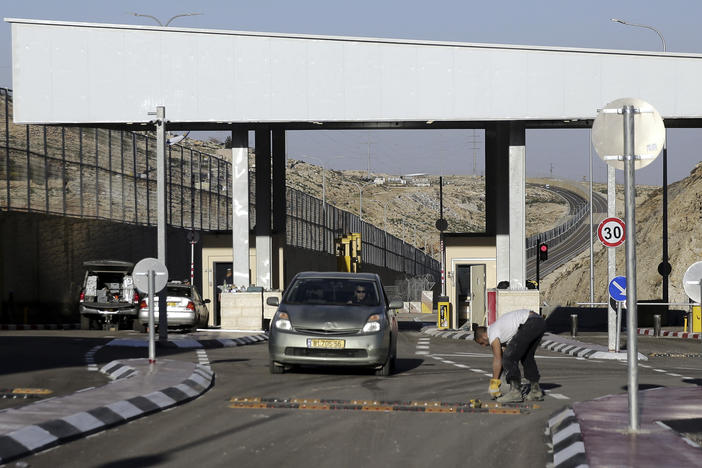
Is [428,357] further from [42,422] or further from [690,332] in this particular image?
[690,332]

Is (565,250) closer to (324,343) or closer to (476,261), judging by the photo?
(476,261)

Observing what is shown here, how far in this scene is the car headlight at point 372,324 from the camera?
1829cm

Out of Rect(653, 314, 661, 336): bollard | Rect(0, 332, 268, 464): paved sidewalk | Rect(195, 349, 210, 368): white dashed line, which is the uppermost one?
Rect(0, 332, 268, 464): paved sidewalk

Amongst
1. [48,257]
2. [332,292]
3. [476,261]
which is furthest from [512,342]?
[48,257]

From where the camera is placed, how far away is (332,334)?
59.4 feet

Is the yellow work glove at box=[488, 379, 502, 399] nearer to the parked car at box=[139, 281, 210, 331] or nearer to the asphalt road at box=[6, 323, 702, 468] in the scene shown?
the asphalt road at box=[6, 323, 702, 468]

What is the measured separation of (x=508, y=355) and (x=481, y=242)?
27.7 m

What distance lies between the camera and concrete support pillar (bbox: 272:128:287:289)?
43.9 m

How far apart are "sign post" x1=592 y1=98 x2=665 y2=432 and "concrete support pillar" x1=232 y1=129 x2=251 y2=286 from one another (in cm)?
2794

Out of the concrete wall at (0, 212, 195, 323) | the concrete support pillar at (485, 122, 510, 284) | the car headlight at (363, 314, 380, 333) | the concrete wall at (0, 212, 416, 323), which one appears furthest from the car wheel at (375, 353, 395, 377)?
the concrete wall at (0, 212, 195, 323)

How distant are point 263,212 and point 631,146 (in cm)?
3029

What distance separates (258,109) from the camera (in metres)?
36.9

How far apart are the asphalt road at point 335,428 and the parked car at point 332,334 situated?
0.30 m

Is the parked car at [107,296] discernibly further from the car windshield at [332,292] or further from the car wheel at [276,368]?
the car wheel at [276,368]
